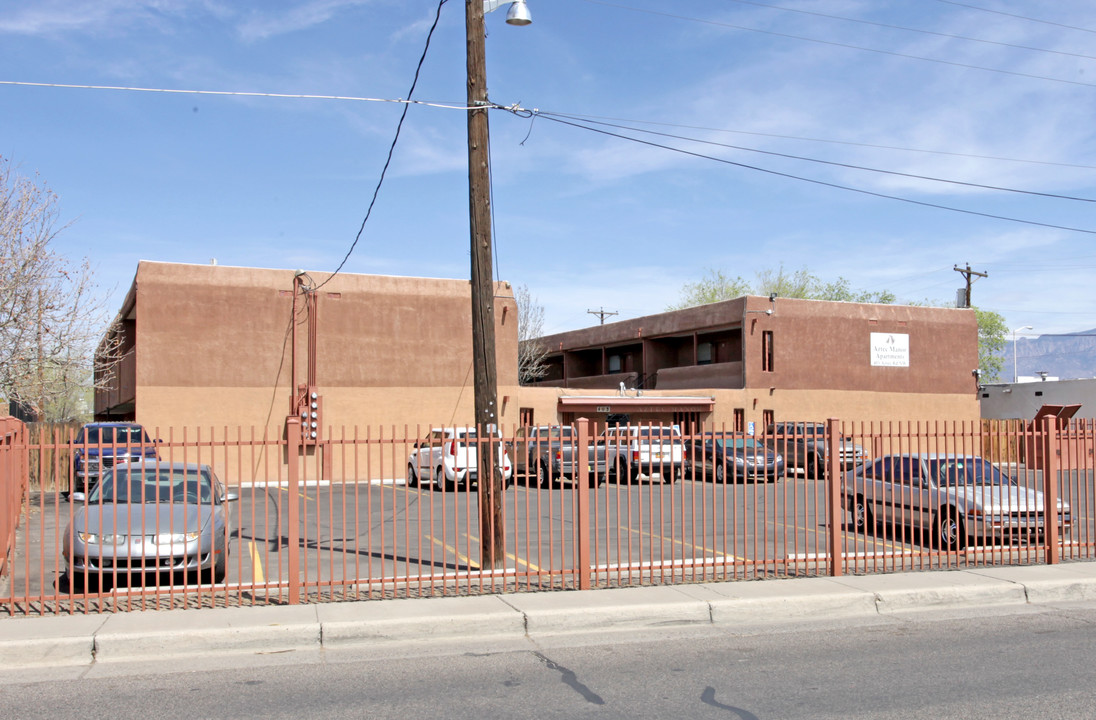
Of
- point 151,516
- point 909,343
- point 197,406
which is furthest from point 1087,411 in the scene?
point 151,516

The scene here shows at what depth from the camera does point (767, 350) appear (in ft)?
127

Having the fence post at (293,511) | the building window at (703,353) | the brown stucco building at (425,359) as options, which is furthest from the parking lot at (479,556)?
the building window at (703,353)

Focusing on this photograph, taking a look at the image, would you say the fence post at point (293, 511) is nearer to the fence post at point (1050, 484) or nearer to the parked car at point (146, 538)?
the parked car at point (146, 538)

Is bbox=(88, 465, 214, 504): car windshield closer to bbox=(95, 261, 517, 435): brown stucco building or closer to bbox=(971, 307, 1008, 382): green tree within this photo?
bbox=(95, 261, 517, 435): brown stucco building

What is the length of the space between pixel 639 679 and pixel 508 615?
199 cm

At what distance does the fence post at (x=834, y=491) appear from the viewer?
35.6ft

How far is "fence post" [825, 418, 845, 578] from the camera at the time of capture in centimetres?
1086

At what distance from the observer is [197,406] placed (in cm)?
2816

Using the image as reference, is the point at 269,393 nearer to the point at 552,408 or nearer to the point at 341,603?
the point at 552,408

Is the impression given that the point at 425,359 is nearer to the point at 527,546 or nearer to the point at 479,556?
the point at 479,556

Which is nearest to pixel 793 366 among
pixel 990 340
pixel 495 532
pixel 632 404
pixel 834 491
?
pixel 632 404

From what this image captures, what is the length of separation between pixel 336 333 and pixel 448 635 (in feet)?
73.3

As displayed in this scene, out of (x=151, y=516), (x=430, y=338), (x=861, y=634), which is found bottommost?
(x=861, y=634)

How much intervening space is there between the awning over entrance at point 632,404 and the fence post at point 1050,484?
2344 centimetres
